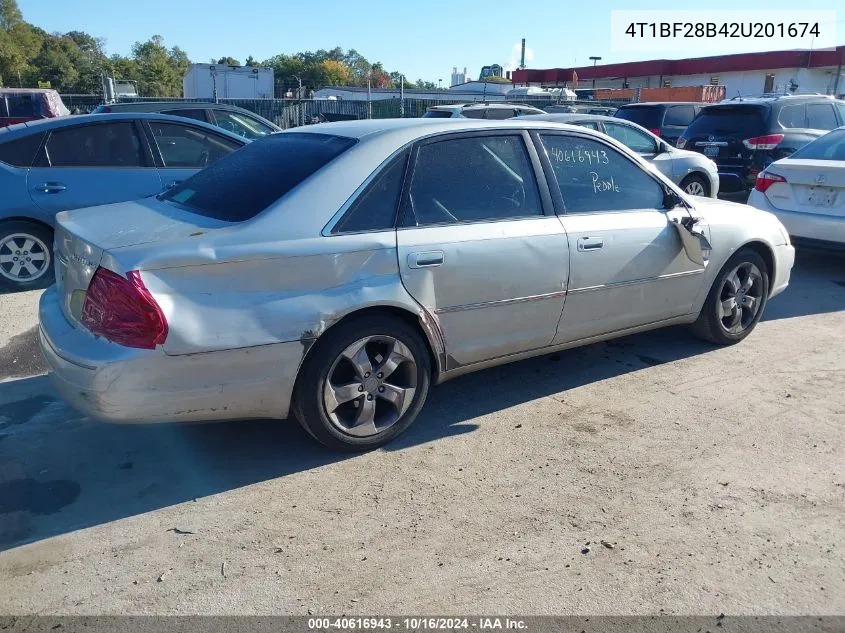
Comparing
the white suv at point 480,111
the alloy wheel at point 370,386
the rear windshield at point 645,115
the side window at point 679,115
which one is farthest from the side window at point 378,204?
the side window at point 679,115

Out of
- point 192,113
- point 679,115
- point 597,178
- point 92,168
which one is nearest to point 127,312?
point 597,178

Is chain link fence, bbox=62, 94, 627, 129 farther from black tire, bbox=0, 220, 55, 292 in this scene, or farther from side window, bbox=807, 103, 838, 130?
black tire, bbox=0, 220, 55, 292

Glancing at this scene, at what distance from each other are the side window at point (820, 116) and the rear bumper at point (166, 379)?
11.0 m

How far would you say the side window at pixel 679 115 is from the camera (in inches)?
606

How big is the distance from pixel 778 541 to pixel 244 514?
232 centimetres

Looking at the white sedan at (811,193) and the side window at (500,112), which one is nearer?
the white sedan at (811,193)

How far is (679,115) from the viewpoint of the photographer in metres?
15.6

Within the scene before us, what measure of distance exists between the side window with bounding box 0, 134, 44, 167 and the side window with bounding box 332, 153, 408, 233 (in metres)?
4.61

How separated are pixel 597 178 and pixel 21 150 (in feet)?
17.4

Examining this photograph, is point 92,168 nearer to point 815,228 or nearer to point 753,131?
point 815,228

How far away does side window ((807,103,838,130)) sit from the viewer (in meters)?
11.6

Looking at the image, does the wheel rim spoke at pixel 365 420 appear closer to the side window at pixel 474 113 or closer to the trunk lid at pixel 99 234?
the trunk lid at pixel 99 234

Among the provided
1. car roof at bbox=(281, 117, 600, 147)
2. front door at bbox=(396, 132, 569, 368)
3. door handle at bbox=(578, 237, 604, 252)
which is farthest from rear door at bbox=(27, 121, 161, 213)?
door handle at bbox=(578, 237, 604, 252)

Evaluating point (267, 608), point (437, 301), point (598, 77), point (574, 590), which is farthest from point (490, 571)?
point (598, 77)
